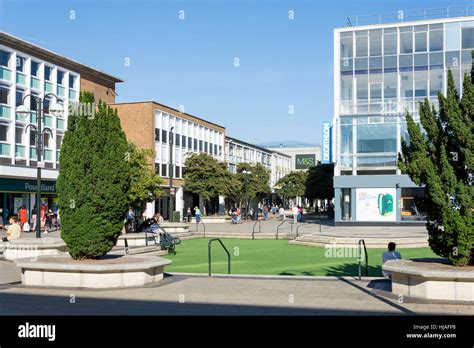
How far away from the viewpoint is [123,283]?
12000 millimetres

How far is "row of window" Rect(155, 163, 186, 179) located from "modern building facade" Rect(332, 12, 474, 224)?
67.8 feet

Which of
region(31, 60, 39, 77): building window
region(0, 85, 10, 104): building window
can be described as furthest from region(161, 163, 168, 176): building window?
region(0, 85, 10, 104): building window

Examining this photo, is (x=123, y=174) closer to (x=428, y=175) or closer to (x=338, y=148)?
(x=428, y=175)

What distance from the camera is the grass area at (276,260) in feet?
57.3

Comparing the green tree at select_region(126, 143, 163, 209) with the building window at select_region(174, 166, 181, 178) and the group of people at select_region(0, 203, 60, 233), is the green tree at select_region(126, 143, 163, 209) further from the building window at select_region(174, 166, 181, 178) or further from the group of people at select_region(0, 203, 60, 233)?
the building window at select_region(174, 166, 181, 178)

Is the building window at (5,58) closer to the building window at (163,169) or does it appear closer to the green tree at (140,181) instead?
the green tree at (140,181)

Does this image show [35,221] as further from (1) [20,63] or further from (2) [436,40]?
(2) [436,40]

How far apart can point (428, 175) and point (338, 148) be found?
34.9 metres

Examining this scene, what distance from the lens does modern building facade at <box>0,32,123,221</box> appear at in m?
41.2

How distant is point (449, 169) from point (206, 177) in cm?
4973

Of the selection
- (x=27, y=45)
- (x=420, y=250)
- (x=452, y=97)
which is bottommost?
(x=420, y=250)

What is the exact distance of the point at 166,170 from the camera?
6084cm
